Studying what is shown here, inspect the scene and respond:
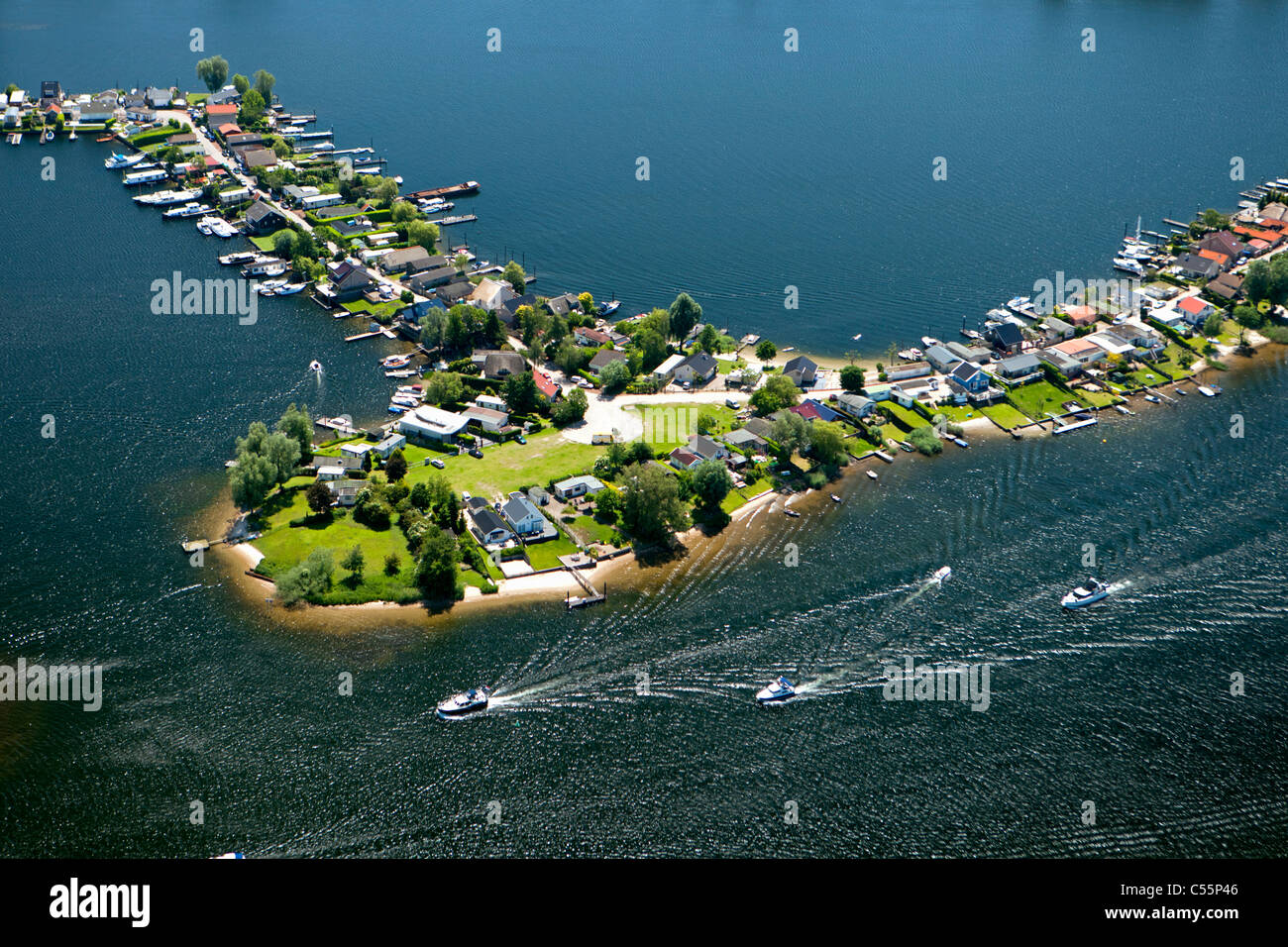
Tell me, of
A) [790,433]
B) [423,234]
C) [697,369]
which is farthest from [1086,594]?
[423,234]

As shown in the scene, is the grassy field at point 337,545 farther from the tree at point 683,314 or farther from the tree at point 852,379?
the tree at point 852,379

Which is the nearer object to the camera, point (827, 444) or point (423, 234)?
point (827, 444)

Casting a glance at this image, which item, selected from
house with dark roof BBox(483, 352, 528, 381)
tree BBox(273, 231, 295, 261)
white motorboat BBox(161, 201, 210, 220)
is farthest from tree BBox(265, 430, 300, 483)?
white motorboat BBox(161, 201, 210, 220)

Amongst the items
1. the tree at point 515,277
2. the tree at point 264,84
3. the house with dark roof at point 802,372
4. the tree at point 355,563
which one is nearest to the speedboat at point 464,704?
the tree at point 355,563

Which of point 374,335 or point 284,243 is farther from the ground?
point 284,243

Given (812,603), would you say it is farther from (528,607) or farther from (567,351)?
(567,351)

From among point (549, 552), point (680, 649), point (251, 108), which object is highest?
point (251, 108)
